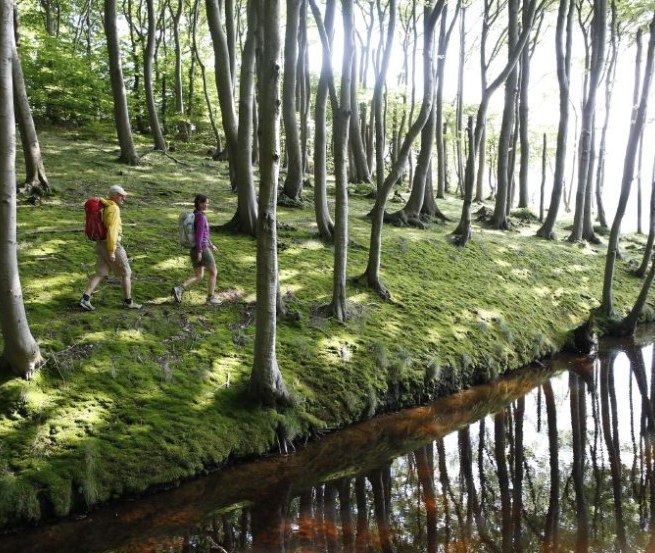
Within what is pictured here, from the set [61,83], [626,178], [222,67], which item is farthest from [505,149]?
[61,83]

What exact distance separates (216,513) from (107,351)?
275 cm

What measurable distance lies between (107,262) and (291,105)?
717 centimetres

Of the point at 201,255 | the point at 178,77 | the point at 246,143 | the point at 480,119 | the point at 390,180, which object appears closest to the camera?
the point at 201,255

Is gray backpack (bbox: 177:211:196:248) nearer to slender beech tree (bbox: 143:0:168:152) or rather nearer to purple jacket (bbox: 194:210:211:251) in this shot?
purple jacket (bbox: 194:210:211:251)

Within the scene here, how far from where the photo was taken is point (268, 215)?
6770mm

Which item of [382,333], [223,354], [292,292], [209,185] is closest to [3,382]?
[223,354]

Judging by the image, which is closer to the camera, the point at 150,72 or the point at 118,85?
the point at 118,85

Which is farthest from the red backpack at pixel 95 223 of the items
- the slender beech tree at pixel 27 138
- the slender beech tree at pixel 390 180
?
the slender beech tree at pixel 27 138

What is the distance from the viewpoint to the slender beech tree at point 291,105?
38.1 feet

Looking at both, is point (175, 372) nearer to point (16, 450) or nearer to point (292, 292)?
point (16, 450)

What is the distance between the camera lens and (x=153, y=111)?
67.5 ft

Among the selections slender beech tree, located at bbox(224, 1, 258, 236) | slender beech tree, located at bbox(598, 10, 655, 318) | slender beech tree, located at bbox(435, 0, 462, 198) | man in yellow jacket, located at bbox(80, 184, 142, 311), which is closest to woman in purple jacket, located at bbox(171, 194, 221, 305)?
man in yellow jacket, located at bbox(80, 184, 142, 311)

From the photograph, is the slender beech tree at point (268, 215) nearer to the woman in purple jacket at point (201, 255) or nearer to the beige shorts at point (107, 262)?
the woman in purple jacket at point (201, 255)

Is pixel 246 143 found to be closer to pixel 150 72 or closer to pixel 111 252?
pixel 111 252
